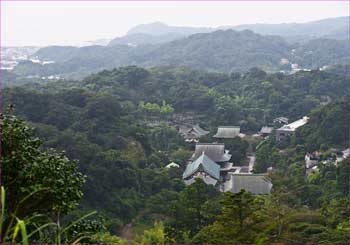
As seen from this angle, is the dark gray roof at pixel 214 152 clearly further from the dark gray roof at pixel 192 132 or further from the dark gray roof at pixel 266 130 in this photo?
the dark gray roof at pixel 266 130

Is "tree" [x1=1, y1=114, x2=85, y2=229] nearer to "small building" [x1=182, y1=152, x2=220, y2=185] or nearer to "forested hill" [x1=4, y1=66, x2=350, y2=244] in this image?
"forested hill" [x1=4, y1=66, x2=350, y2=244]

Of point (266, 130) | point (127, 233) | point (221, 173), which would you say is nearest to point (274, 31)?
point (266, 130)

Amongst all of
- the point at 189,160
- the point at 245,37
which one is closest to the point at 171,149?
the point at 189,160

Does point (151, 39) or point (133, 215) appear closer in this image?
point (133, 215)

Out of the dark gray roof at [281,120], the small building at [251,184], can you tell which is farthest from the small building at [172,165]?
the dark gray roof at [281,120]

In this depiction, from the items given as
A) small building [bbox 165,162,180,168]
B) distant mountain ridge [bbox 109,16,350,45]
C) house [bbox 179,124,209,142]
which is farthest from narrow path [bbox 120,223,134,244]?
distant mountain ridge [bbox 109,16,350,45]

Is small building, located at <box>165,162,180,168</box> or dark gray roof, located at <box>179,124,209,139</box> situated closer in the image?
small building, located at <box>165,162,180,168</box>

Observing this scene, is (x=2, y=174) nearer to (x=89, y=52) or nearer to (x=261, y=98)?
(x=261, y=98)
